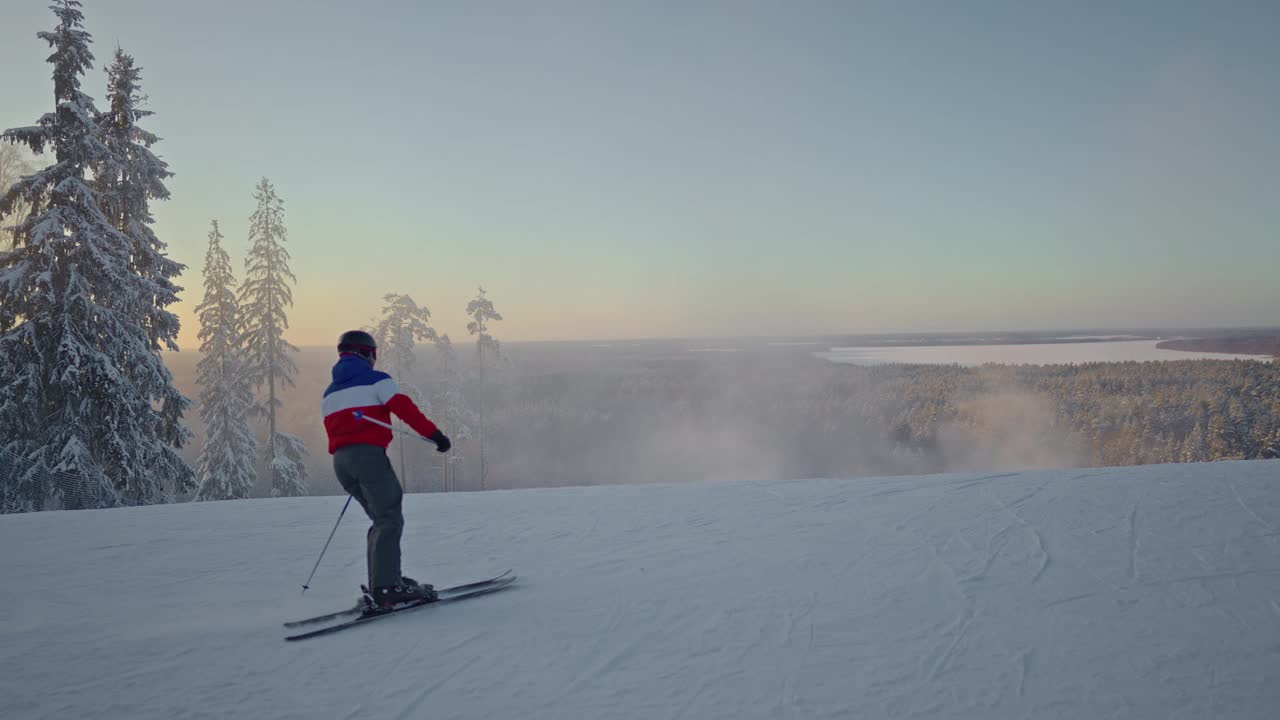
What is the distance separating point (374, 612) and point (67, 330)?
1342 centimetres

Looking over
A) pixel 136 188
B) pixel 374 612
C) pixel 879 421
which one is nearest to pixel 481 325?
pixel 136 188

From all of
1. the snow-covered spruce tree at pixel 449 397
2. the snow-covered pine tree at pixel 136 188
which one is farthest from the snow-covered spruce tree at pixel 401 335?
the snow-covered pine tree at pixel 136 188

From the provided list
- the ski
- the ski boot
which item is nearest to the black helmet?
the ski boot

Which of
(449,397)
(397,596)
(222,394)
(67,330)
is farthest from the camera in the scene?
(449,397)

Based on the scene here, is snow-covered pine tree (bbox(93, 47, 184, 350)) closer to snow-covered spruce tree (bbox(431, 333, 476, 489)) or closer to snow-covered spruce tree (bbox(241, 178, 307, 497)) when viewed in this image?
snow-covered spruce tree (bbox(241, 178, 307, 497))

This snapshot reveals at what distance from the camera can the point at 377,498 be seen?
14.0ft

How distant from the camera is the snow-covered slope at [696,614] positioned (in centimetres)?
310

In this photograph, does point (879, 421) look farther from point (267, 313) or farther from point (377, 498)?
point (377, 498)

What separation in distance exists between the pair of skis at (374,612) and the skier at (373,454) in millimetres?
59

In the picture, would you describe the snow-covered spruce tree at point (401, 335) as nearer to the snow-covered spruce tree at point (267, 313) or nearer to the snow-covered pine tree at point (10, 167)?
the snow-covered spruce tree at point (267, 313)

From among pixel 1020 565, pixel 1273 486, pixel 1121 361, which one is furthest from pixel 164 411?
pixel 1121 361

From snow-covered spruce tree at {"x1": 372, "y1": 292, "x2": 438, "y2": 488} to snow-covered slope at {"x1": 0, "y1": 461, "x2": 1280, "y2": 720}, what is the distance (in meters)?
21.1

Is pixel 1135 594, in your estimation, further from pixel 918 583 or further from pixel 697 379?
pixel 697 379

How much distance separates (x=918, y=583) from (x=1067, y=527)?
8.29 ft
